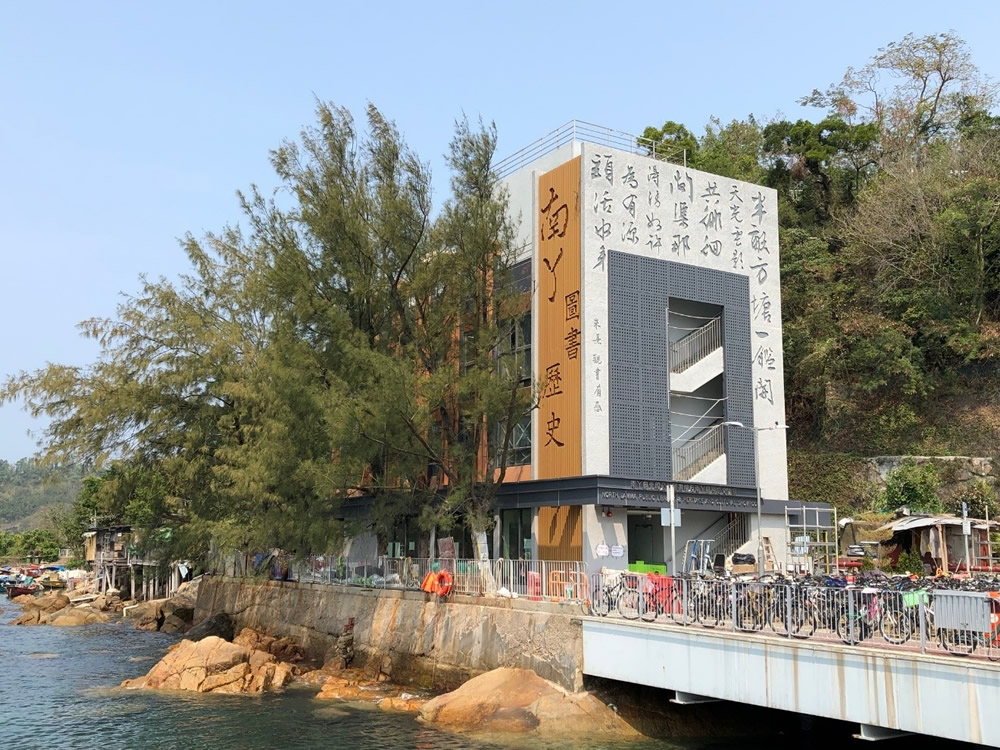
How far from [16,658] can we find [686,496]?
28.2 metres

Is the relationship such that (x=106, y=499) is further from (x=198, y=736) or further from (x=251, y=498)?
(x=198, y=736)

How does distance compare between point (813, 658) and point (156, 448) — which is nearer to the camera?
point (813, 658)

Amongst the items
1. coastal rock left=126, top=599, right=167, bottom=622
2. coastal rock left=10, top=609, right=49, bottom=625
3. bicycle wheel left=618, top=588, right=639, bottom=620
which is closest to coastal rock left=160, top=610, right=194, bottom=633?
coastal rock left=126, top=599, right=167, bottom=622

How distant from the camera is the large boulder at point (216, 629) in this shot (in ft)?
137

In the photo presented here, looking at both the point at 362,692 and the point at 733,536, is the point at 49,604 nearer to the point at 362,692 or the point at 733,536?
the point at 362,692

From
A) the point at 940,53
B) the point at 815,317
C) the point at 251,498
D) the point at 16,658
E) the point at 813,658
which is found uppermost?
the point at 940,53

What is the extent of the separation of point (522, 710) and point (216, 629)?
23323 millimetres

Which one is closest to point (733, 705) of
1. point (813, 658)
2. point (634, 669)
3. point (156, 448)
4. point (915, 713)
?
point (634, 669)

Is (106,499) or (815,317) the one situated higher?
(815,317)

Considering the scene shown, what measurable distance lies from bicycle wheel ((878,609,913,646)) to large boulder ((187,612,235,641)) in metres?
31.2

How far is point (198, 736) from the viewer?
23.4 metres

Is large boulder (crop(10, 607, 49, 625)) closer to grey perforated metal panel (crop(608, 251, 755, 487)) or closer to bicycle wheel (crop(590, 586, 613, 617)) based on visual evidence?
grey perforated metal panel (crop(608, 251, 755, 487))

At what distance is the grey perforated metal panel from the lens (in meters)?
33.1

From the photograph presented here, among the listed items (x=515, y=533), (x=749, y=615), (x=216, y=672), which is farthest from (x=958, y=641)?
(x=216, y=672)
